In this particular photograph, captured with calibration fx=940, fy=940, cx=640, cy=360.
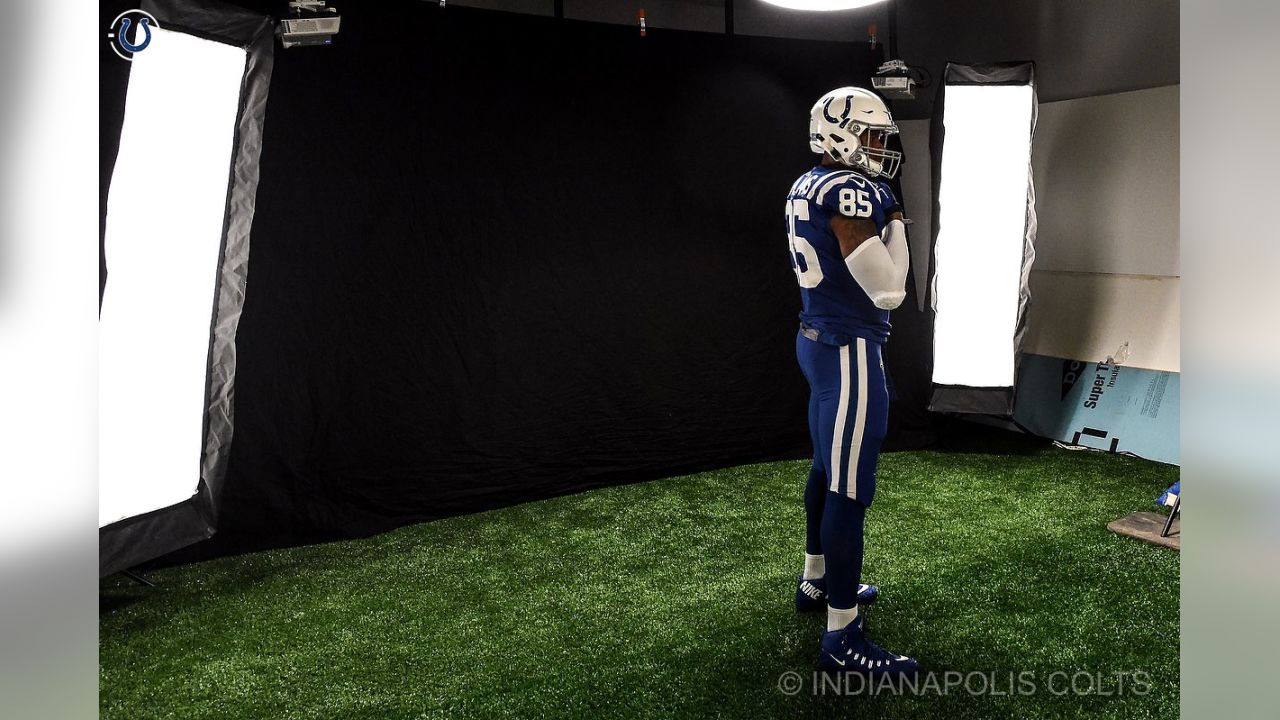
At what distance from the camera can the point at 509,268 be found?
3.81m

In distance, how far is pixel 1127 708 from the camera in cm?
202

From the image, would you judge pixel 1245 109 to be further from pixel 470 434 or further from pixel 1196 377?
pixel 470 434

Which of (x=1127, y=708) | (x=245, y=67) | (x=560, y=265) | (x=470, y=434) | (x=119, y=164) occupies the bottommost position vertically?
(x=1127, y=708)

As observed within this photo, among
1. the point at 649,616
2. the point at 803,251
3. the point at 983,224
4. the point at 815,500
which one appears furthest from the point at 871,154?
the point at 983,224

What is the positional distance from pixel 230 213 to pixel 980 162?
3153 millimetres

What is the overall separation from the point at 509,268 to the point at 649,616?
5.59ft

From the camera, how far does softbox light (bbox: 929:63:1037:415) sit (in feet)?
13.6

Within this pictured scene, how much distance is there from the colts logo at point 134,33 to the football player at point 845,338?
1.57 metres

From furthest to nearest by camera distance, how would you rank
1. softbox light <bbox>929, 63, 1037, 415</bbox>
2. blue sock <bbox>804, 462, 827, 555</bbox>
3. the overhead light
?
softbox light <bbox>929, 63, 1037, 415</bbox>
the overhead light
blue sock <bbox>804, 462, 827, 555</bbox>

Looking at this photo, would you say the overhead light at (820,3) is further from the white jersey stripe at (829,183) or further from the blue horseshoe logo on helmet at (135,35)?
the blue horseshoe logo on helmet at (135,35)

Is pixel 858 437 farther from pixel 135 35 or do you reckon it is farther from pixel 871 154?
pixel 135 35

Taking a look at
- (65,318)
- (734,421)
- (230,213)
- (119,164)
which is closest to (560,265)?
(734,421)

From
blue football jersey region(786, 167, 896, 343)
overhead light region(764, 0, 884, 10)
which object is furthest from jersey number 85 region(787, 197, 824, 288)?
overhead light region(764, 0, 884, 10)

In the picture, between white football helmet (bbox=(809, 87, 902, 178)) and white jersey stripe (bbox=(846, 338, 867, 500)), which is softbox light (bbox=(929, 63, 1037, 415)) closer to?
white football helmet (bbox=(809, 87, 902, 178))
